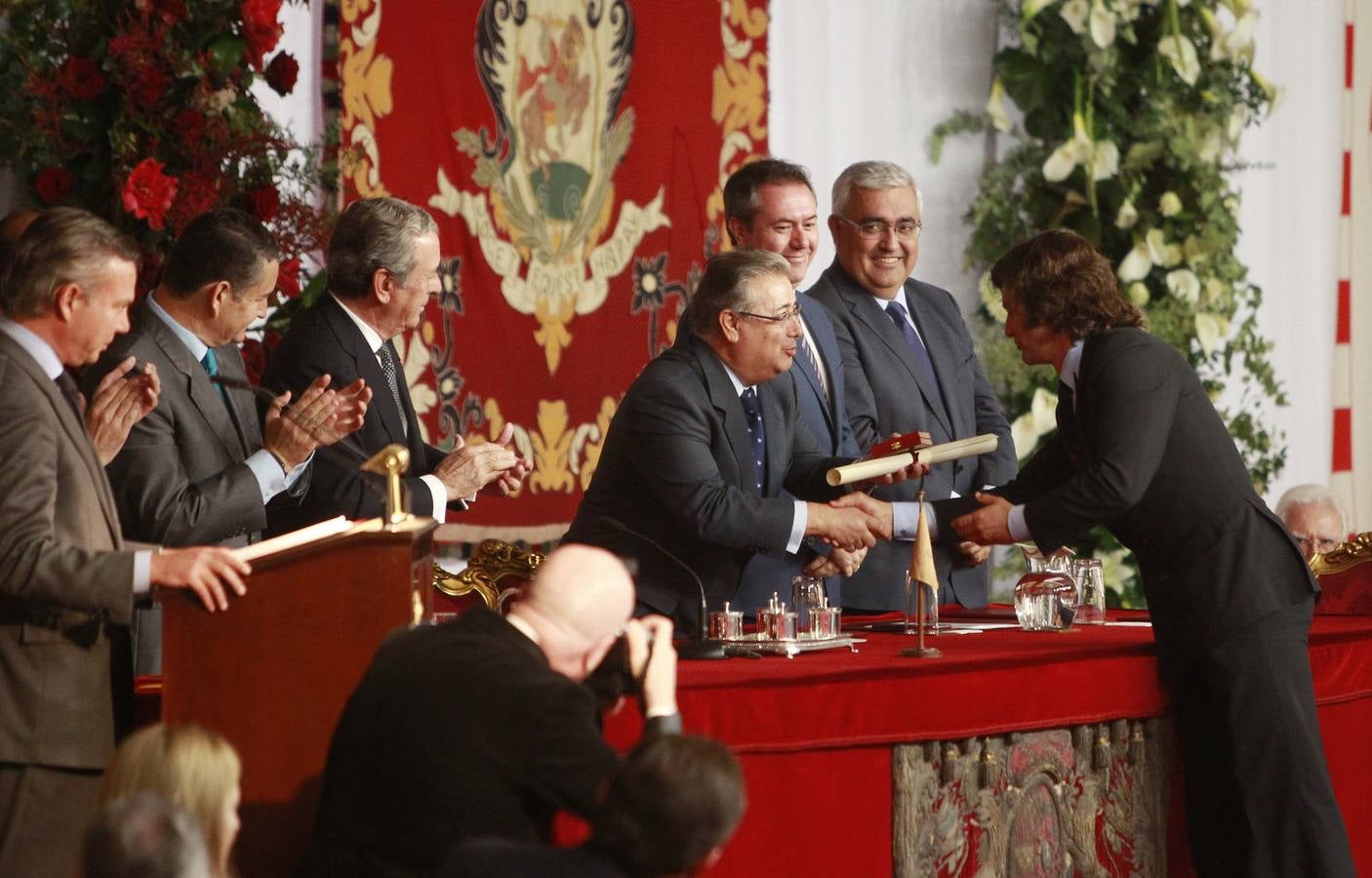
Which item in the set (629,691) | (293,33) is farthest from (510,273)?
(629,691)

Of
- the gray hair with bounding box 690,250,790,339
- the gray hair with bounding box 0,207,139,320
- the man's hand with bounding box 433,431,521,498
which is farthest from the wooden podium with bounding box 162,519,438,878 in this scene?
the gray hair with bounding box 690,250,790,339

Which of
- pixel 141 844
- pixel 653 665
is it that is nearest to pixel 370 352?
pixel 653 665

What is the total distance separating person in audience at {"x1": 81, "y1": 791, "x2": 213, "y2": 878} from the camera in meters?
1.87

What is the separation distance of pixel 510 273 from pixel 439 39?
674 mm

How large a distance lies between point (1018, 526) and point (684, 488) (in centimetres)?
73

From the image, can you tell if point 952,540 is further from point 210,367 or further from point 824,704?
point 210,367

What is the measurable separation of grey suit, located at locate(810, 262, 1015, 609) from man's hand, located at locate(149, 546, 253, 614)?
1889mm

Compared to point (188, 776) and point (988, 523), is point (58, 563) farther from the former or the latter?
point (988, 523)

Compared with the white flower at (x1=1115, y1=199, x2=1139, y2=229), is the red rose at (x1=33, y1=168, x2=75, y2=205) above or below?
below

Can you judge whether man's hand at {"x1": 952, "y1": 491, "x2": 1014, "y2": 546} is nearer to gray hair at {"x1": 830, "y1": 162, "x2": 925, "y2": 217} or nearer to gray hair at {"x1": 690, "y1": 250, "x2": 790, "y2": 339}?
gray hair at {"x1": 690, "y1": 250, "x2": 790, "y2": 339}

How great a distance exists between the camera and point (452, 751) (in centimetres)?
243

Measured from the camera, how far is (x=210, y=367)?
12.4 feet

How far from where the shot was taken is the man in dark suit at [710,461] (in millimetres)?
3816

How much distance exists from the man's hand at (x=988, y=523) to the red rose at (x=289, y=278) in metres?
1.60
